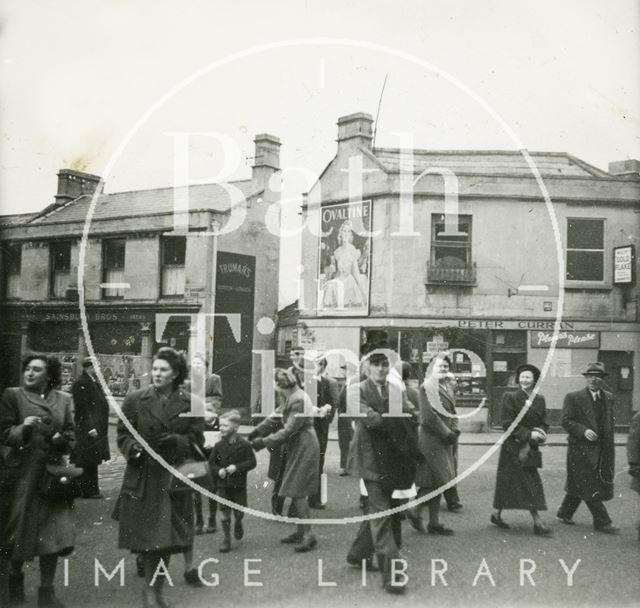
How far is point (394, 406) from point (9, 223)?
15.1 feet

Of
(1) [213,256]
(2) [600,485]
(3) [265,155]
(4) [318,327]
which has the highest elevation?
(3) [265,155]

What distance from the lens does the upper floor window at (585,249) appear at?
7582 mm

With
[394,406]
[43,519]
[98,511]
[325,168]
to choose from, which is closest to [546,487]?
[394,406]

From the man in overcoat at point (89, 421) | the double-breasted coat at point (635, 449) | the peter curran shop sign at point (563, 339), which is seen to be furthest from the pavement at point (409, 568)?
the peter curran shop sign at point (563, 339)

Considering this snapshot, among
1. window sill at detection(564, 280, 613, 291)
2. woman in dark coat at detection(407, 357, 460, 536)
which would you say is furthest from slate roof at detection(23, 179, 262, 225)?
window sill at detection(564, 280, 613, 291)

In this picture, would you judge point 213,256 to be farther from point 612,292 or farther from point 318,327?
point 612,292

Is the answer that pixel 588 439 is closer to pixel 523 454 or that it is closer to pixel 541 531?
pixel 523 454

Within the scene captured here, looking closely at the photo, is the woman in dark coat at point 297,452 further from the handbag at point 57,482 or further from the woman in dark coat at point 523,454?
the woman in dark coat at point 523,454

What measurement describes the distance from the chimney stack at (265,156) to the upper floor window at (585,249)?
3.76 m

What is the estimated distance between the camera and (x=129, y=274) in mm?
7469

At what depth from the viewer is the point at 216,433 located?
7047 mm

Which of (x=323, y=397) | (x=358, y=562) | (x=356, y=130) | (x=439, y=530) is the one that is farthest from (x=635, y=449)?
(x=356, y=130)

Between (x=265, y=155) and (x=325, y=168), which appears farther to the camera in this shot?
(x=325, y=168)

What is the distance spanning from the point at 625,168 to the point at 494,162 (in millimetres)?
1656
